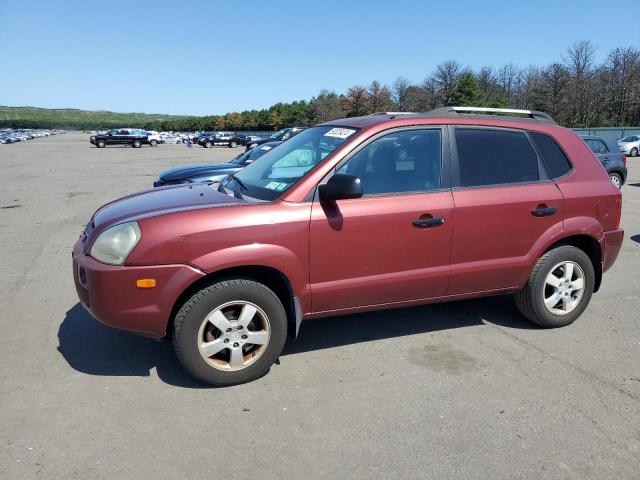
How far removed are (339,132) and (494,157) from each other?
1283 millimetres

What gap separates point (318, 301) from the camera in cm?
362

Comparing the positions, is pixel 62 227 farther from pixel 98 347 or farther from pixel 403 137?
pixel 403 137

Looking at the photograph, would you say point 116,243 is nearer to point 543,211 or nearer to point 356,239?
point 356,239

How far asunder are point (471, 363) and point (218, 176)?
6.39 metres

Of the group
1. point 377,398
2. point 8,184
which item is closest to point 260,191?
point 377,398

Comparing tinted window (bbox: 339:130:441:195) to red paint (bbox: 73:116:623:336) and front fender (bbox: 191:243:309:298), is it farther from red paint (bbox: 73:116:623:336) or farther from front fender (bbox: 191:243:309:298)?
front fender (bbox: 191:243:309:298)

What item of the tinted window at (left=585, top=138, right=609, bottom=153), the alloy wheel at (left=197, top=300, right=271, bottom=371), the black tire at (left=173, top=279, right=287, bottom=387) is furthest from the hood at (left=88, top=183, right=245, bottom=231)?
the tinted window at (left=585, top=138, right=609, bottom=153)

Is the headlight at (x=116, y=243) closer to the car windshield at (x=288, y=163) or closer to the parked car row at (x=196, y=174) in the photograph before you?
the car windshield at (x=288, y=163)

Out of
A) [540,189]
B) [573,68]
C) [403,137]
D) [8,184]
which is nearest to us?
[403,137]

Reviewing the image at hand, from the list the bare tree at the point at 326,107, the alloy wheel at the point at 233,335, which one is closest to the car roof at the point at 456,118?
the alloy wheel at the point at 233,335

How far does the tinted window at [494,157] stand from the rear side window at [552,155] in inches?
4.0

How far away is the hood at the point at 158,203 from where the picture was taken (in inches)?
137

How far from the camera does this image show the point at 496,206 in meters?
4.00

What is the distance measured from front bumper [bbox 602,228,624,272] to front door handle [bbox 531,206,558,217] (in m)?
0.67
